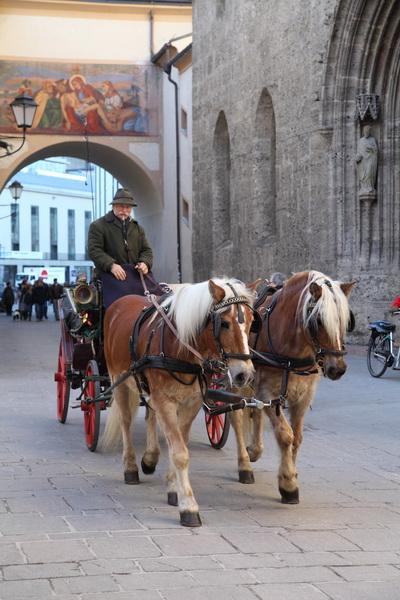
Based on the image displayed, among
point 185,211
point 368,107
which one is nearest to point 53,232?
point 185,211

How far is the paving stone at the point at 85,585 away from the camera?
15.2 ft

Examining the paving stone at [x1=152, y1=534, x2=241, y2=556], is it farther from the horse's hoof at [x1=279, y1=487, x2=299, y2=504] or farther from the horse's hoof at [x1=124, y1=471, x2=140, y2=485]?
the horse's hoof at [x1=124, y1=471, x2=140, y2=485]

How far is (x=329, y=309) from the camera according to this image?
20.5 ft

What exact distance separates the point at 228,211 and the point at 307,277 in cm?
2122

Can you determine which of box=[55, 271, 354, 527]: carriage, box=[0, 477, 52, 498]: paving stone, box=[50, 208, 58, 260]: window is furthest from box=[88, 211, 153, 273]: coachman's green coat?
box=[50, 208, 58, 260]: window

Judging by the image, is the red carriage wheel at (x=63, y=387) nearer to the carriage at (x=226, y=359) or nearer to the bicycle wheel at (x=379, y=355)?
the carriage at (x=226, y=359)

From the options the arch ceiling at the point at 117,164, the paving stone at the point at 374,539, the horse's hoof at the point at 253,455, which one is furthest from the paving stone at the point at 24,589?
the arch ceiling at the point at 117,164

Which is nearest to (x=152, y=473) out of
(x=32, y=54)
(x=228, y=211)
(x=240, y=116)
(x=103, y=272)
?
(x=103, y=272)

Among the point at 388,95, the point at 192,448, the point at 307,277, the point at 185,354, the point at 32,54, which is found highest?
the point at 32,54

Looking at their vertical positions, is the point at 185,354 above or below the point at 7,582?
above

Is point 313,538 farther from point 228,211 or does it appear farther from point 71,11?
point 71,11

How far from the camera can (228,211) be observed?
2777 cm

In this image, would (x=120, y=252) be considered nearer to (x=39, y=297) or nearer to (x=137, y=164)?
(x=137, y=164)

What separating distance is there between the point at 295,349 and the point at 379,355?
25.8 ft
